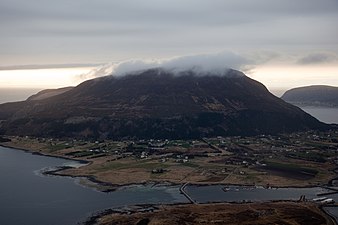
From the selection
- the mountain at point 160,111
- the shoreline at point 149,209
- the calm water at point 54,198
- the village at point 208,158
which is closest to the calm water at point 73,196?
the calm water at point 54,198

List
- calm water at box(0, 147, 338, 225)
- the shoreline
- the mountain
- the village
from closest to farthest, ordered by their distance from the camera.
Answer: the shoreline → calm water at box(0, 147, 338, 225) → the village → the mountain

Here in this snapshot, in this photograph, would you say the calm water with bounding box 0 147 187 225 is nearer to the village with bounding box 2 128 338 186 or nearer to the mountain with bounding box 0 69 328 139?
the village with bounding box 2 128 338 186

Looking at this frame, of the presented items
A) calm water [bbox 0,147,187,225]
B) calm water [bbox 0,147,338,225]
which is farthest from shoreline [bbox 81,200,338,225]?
calm water [bbox 0,147,187,225]

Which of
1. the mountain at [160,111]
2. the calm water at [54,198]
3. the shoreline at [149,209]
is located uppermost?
the mountain at [160,111]

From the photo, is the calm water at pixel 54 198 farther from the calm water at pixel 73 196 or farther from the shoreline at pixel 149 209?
the shoreline at pixel 149 209

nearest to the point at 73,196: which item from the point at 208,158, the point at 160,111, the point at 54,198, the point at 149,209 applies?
the point at 54,198

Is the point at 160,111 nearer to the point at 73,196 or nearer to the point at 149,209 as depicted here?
the point at 73,196
